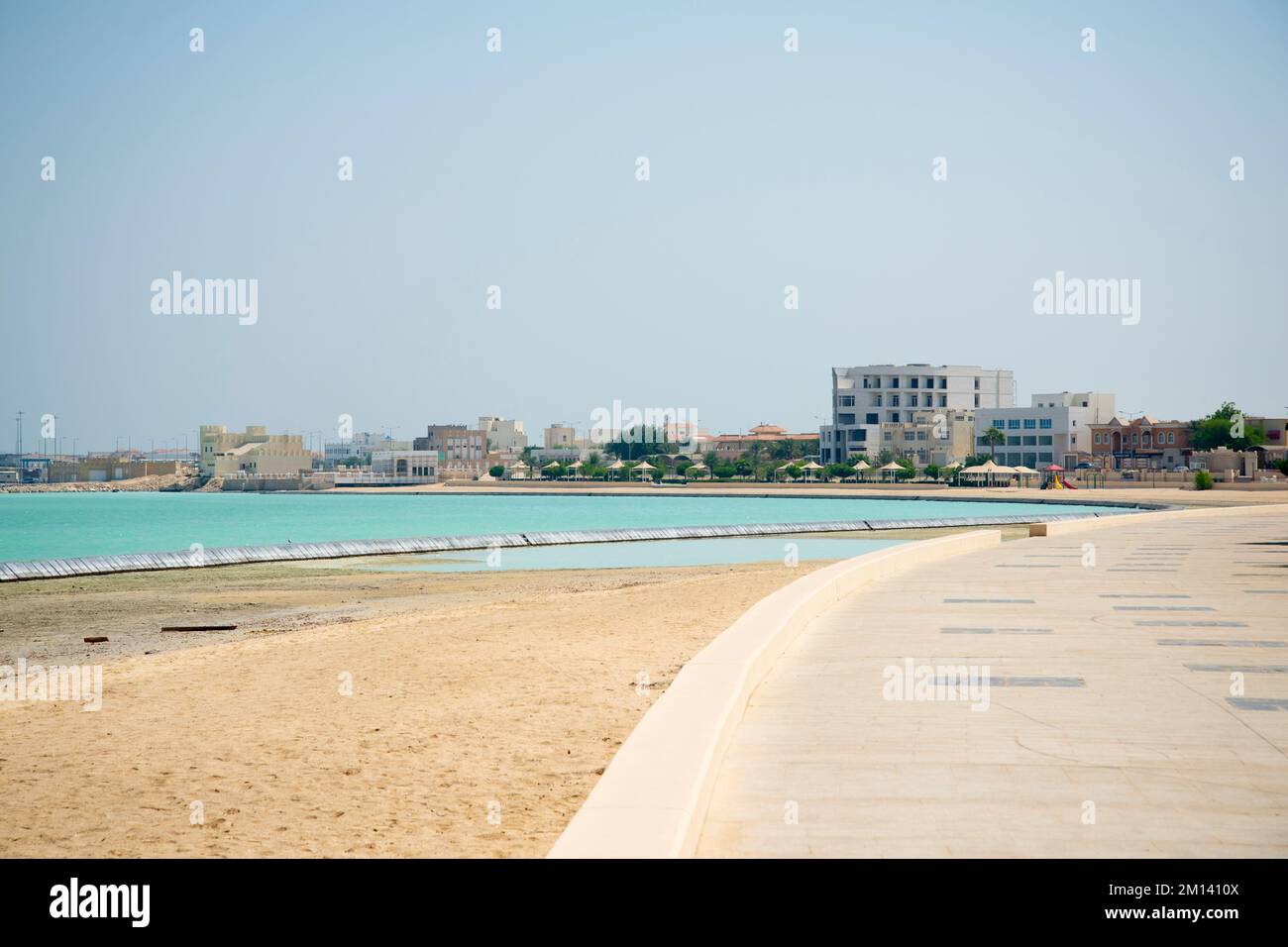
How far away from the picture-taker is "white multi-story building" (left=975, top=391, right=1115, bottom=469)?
139875 millimetres

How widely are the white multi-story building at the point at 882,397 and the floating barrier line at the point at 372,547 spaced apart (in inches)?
3613

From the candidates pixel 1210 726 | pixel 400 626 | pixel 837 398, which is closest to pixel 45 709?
pixel 400 626

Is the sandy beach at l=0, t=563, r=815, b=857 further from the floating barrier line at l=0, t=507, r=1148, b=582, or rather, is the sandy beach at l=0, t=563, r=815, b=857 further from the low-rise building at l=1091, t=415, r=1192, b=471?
the low-rise building at l=1091, t=415, r=1192, b=471

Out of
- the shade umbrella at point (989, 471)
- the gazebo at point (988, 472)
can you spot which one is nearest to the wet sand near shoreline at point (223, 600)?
the shade umbrella at point (989, 471)

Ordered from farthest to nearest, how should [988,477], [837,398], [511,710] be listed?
[837,398] < [988,477] < [511,710]

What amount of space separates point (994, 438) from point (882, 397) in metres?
17.9

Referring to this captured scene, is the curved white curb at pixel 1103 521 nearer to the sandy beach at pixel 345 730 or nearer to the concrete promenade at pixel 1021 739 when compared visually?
the sandy beach at pixel 345 730

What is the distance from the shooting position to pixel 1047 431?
14125 centimetres

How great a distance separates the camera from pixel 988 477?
402 ft

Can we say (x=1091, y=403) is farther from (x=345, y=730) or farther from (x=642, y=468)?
(x=345, y=730)

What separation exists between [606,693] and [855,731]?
3121 mm

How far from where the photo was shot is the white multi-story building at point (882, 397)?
155500 mm

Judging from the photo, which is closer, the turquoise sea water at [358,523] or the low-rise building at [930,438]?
the turquoise sea water at [358,523]
